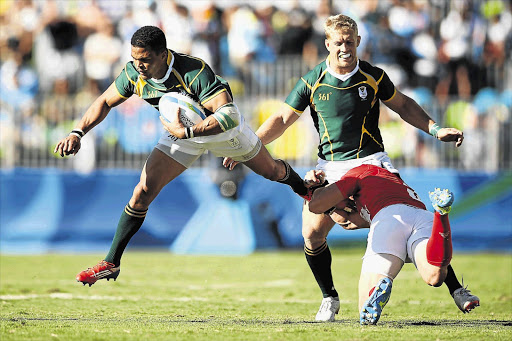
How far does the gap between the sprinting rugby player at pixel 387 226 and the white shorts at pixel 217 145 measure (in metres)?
0.69

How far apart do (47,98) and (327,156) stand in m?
8.25

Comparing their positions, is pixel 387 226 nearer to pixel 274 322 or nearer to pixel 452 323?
pixel 452 323

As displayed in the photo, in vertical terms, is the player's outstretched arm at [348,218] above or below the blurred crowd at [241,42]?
below

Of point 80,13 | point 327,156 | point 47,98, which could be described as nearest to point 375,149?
point 327,156

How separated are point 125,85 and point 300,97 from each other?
1712 mm

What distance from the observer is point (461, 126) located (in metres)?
15.0

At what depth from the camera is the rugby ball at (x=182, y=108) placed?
759cm

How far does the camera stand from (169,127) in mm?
7469

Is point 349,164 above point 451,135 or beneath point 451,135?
beneath

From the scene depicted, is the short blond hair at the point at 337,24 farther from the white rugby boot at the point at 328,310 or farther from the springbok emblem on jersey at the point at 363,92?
the white rugby boot at the point at 328,310

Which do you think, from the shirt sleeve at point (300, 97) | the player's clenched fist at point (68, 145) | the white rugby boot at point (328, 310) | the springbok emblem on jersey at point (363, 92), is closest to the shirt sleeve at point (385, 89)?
the springbok emblem on jersey at point (363, 92)

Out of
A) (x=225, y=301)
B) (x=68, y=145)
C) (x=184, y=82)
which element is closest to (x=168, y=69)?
(x=184, y=82)

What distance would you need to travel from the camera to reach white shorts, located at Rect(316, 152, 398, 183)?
8016mm

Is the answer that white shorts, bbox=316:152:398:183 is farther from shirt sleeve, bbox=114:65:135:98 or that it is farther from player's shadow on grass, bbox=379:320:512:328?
shirt sleeve, bbox=114:65:135:98
